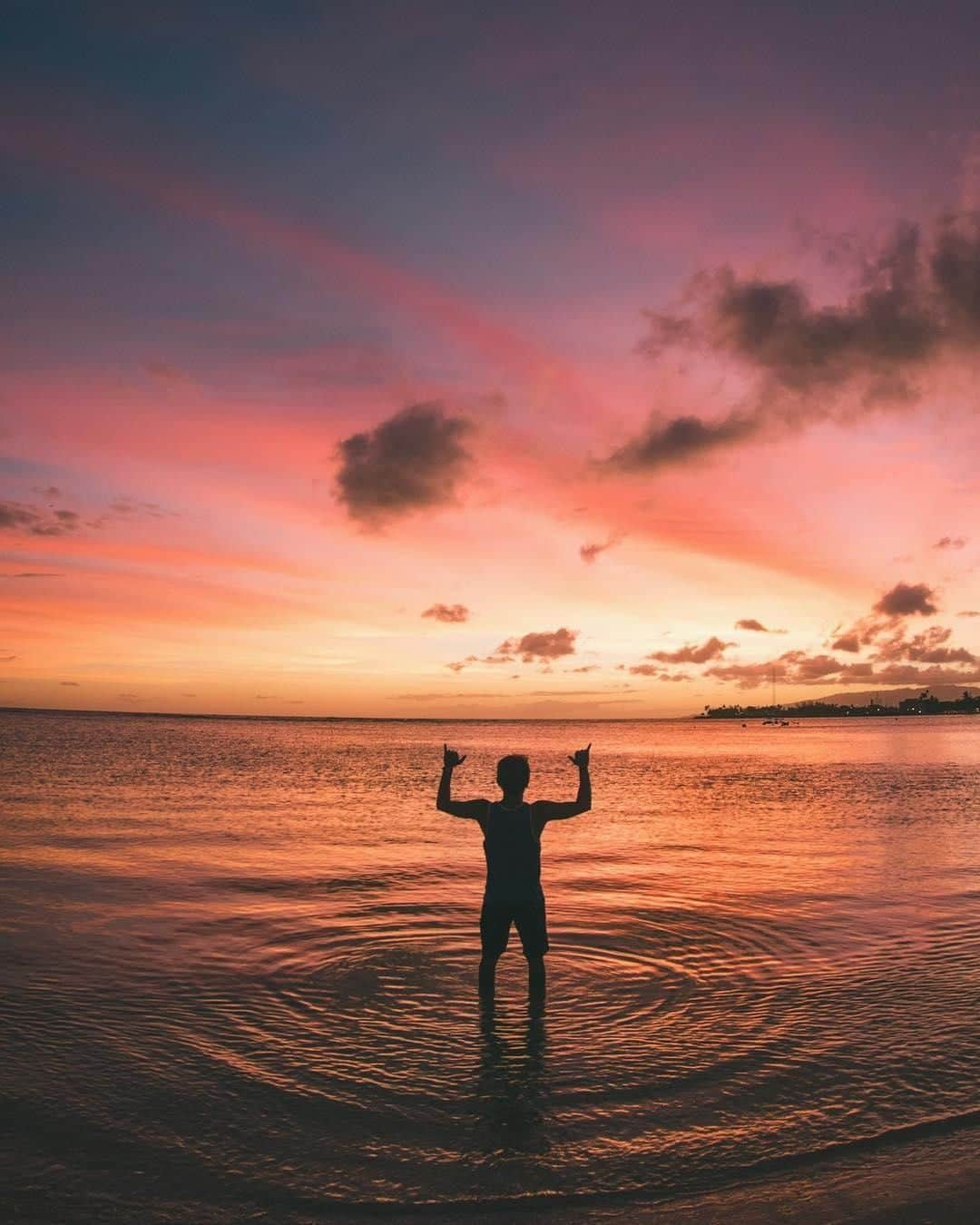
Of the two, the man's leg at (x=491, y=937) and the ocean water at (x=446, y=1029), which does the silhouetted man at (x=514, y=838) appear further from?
the ocean water at (x=446, y=1029)

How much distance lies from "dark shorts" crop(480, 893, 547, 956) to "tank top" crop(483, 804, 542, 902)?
0.10 meters

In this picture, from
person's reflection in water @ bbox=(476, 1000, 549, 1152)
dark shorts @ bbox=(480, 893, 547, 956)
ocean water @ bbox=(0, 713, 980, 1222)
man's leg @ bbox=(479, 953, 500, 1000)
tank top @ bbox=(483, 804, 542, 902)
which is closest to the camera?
ocean water @ bbox=(0, 713, 980, 1222)

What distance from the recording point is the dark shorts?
9141 millimetres

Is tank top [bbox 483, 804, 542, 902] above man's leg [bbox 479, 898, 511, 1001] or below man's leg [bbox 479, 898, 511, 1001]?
above

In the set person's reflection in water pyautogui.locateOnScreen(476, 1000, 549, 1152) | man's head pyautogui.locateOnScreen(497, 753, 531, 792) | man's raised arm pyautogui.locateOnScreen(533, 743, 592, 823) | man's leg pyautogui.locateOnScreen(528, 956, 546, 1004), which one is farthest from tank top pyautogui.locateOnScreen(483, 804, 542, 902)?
person's reflection in water pyautogui.locateOnScreen(476, 1000, 549, 1152)

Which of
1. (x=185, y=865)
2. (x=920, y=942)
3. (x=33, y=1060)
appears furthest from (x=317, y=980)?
(x=185, y=865)

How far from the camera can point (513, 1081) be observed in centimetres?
765

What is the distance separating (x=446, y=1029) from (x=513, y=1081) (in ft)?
5.21

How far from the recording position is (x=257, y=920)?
1470cm

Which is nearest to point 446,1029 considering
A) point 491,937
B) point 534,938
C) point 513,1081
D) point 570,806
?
point 491,937

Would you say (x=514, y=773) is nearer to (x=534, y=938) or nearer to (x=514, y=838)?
(x=514, y=838)

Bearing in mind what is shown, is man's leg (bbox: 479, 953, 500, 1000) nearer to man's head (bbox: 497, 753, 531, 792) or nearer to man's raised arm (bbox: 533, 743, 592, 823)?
man's raised arm (bbox: 533, 743, 592, 823)

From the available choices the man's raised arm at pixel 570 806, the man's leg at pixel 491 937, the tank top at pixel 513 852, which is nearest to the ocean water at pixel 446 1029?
the man's leg at pixel 491 937

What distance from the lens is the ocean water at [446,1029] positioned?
6137mm
